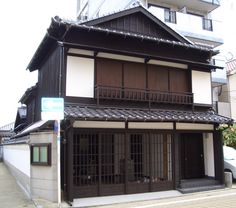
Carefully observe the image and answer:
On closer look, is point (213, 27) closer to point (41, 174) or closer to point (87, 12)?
point (87, 12)

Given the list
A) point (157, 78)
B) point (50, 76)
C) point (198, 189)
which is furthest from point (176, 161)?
point (50, 76)

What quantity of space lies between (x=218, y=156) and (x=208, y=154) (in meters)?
0.67

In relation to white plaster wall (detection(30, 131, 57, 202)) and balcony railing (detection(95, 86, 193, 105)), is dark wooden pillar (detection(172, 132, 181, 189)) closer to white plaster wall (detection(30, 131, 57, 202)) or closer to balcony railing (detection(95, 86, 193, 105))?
balcony railing (detection(95, 86, 193, 105))

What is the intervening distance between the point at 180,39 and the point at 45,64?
6.73 m

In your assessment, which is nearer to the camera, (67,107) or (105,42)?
(67,107)

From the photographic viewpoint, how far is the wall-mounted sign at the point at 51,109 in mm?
9203

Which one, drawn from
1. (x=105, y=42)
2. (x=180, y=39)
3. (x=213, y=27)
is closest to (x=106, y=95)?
(x=105, y=42)

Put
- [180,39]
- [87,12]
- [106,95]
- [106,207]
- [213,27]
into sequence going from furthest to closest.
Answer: [87,12] → [213,27] → [180,39] → [106,95] → [106,207]

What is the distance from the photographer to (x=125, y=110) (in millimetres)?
12742

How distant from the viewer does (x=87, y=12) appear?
31.3m

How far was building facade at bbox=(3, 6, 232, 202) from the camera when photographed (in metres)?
11.6

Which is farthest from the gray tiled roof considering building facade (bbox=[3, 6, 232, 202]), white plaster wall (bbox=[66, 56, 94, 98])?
white plaster wall (bbox=[66, 56, 94, 98])

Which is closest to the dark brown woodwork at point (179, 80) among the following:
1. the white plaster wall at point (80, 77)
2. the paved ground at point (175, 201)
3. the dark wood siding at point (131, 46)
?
the dark wood siding at point (131, 46)

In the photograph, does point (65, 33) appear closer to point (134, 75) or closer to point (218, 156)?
point (134, 75)
